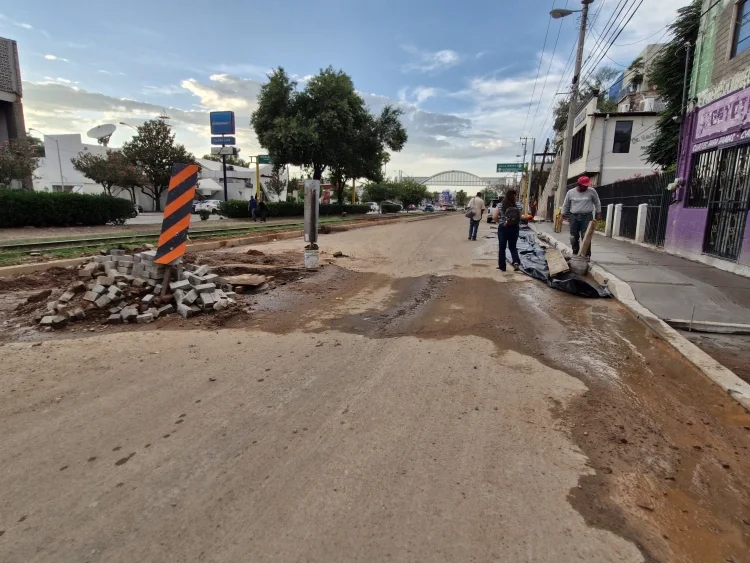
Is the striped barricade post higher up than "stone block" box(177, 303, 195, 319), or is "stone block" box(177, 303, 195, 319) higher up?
the striped barricade post

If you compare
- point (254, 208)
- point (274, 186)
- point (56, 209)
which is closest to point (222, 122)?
point (254, 208)

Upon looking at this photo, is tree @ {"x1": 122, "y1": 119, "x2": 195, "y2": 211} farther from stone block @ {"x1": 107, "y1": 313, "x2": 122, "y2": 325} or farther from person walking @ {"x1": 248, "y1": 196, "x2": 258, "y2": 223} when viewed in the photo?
stone block @ {"x1": 107, "y1": 313, "x2": 122, "y2": 325}

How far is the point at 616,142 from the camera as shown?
28469mm

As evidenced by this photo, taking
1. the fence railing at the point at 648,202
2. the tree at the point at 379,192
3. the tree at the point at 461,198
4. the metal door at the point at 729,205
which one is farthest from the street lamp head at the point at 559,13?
the tree at the point at 461,198

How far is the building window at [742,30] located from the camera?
885cm

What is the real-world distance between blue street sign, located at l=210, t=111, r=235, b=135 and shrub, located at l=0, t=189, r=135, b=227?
1337cm

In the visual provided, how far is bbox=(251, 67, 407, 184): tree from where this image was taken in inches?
1119

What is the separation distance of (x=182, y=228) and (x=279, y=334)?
7.84 feet

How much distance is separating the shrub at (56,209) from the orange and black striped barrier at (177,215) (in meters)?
14.4

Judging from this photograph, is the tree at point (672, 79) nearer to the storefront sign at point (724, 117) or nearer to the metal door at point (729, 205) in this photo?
the storefront sign at point (724, 117)

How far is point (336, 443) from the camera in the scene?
9.14 ft

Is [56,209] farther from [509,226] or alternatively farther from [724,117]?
[724,117]

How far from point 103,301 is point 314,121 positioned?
25474 mm

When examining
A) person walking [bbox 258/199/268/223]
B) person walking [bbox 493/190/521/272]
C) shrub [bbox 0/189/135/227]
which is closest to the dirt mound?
person walking [bbox 493/190/521/272]
